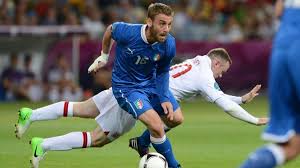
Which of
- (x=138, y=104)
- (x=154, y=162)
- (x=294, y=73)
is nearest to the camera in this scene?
(x=294, y=73)

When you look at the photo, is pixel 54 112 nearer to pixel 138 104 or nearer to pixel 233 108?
pixel 138 104

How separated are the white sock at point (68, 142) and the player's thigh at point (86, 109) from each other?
21.4 inches

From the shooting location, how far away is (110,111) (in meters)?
10.4

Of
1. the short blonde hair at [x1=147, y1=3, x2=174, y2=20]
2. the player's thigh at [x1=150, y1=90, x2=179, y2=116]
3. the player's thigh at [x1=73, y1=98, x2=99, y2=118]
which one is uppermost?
the short blonde hair at [x1=147, y1=3, x2=174, y2=20]

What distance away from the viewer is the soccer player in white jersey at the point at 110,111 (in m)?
10.2

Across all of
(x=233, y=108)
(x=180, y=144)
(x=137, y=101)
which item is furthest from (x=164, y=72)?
(x=180, y=144)

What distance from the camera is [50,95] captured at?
2394 centimetres

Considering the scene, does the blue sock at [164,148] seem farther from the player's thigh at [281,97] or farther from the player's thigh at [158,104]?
the player's thigh at [281,97]

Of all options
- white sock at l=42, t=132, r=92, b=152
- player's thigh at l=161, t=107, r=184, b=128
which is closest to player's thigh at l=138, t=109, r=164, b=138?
player's thigh at l=161, t=107, r=184, b=128

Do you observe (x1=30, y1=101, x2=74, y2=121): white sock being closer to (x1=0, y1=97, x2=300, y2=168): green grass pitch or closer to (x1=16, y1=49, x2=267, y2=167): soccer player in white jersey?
(x1=16, y1=49, x2=267, y2=167): soccer player in white jersey

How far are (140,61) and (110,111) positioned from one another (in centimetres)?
76

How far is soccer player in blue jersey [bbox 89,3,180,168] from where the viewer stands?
9789mm

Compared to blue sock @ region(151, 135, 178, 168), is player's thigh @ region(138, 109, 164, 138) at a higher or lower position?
higher

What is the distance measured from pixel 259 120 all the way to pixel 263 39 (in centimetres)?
1564
